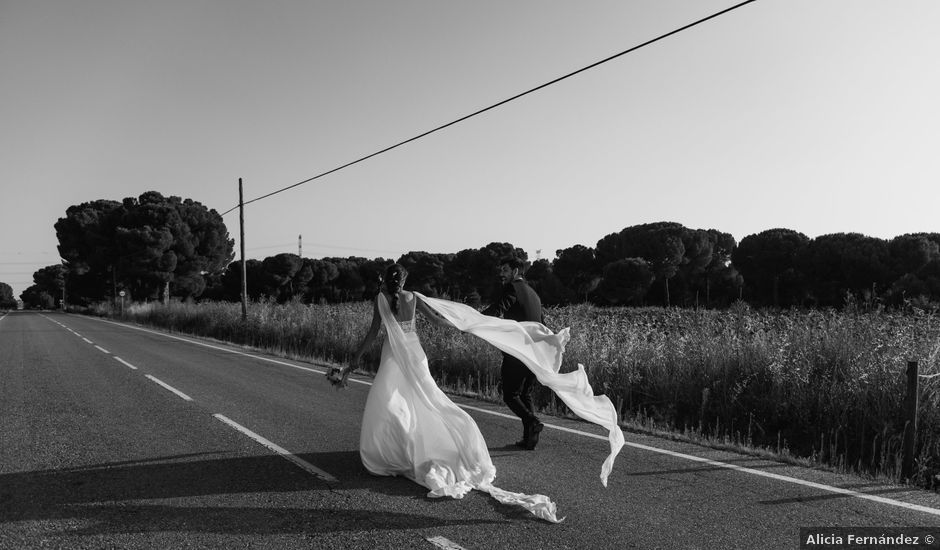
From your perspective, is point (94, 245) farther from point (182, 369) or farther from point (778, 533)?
point (778, 533)

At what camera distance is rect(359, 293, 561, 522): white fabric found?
503 centimetres

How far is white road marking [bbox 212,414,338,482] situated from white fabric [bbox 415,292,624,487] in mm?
1865

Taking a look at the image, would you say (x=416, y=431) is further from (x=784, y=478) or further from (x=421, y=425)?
(x=784, y=478)

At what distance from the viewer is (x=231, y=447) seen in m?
6.38

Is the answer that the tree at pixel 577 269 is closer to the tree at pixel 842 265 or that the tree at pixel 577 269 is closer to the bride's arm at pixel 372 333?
the tree at pixel 842 265

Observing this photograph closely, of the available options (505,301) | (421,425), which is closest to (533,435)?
(505,301)

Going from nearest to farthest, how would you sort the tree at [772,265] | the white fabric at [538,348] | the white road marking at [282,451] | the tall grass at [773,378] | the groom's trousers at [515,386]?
1. the white road marking at [282,451]
2. the white fabric at [538,348]
3. the groom's trousers at [515,386]
4. the tall grass at [773,378]
5. the tree at [772,265]

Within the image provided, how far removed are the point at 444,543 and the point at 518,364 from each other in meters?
2.69

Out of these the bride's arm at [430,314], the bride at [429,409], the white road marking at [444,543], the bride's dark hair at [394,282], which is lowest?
the white road marking at [444,543]

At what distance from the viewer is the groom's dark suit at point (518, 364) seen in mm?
6301

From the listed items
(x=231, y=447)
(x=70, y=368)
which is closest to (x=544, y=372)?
(x=231, y=447)

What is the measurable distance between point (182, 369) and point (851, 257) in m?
45.8

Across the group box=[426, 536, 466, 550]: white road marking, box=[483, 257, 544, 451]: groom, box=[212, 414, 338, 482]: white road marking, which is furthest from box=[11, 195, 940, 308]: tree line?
box=[426, 536, 466, 550]: white road marking

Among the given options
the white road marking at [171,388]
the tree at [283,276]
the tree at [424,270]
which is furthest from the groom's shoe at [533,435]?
the tree at [283,276]
